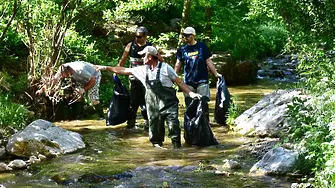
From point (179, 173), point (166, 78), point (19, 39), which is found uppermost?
point (19, 39)

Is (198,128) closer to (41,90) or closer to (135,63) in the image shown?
(135,63)

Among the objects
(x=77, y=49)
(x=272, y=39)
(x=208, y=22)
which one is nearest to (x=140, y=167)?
(x=77, y=49)

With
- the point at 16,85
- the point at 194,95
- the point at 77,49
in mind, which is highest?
the point at 77,49

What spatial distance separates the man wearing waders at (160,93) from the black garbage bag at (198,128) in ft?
0.72

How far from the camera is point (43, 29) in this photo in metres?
10.9

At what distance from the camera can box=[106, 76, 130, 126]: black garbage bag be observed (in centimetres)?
964

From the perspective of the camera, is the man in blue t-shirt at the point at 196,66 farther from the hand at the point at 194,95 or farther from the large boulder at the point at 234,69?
the large boulder at the point at 234,69

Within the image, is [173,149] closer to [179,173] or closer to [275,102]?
[179,173]

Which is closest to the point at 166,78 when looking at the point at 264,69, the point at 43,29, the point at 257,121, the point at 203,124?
the point at 203,124

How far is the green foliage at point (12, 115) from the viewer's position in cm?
880

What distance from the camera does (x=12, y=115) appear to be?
29.5 feet

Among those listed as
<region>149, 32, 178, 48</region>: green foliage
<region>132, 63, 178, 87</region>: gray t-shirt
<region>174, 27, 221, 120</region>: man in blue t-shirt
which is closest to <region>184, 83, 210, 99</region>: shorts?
<region>174, 27, 221, 120</region>: man in blue t-shirt

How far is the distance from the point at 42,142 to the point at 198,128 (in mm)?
2219

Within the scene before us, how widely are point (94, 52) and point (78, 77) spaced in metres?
4.61
